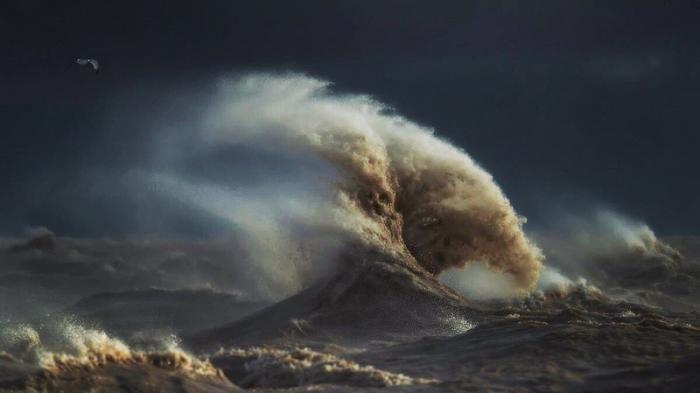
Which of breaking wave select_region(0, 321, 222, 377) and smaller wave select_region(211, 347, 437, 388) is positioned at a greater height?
smaller wave select_region(211, 347, 437, 388)

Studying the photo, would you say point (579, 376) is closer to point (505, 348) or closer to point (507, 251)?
point (505, 348)

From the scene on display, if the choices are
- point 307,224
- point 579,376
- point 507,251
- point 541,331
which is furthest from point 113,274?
point 579,376

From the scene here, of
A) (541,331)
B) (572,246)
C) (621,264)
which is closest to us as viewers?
(541,331)

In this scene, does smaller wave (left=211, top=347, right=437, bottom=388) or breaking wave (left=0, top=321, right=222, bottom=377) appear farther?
smaller wave (left=211, top=347, right=437, bottom=388)

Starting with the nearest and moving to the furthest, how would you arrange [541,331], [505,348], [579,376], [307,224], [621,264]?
1. [579,376]
2. [505,348]
3. [541,331]
4. [307,224]
5. [621,264]

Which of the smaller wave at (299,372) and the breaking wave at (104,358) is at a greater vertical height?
the smaller wave at (299,372)

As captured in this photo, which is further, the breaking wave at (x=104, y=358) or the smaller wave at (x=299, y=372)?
the smaller wave at (x=299, y=372)

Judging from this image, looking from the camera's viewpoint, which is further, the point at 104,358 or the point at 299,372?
the point at 299,372

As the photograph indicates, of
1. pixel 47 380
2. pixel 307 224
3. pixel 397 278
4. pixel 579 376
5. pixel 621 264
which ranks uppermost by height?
pixel 621 264

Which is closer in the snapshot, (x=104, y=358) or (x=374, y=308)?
(x=104, y=358)

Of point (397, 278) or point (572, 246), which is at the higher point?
point (572, 246)

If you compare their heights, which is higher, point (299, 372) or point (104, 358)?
point (299, 372)
